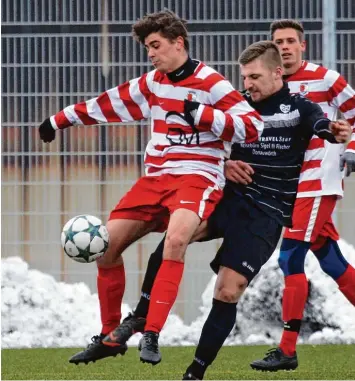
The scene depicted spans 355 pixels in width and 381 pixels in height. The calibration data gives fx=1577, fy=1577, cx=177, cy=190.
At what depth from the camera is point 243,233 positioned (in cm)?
719

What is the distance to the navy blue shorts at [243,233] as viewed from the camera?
715cm

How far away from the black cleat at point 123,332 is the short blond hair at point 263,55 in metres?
1.30

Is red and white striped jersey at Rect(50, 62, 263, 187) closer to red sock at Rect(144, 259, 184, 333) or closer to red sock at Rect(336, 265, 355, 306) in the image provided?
red sock at Rect(144, 259, 184, 333)

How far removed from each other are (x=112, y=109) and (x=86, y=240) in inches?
26.0

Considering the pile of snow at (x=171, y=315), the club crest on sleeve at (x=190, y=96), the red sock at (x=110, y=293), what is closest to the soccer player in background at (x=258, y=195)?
the red sock at (x=110, y=293)

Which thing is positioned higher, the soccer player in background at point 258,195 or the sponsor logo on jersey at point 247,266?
the soccer player in background at point 258,195

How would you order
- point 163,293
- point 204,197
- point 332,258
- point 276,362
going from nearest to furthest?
point 163,293, point 204,197, point 276,362, point 332,258

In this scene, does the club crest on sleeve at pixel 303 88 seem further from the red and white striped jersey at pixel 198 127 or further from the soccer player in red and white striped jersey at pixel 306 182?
the red and white striped jersey at pixel 198 127

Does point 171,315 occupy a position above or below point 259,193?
below

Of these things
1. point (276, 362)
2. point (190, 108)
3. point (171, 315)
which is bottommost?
point (171, 315)

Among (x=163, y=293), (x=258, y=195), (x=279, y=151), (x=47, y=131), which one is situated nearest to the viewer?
(x=163, y=293)

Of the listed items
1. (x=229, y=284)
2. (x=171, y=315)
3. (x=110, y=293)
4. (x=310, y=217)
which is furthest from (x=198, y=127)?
(x=171, y=315)

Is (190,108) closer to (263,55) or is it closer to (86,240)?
(263,55)

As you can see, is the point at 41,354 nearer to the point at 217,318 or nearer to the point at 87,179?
the point at 87,179
